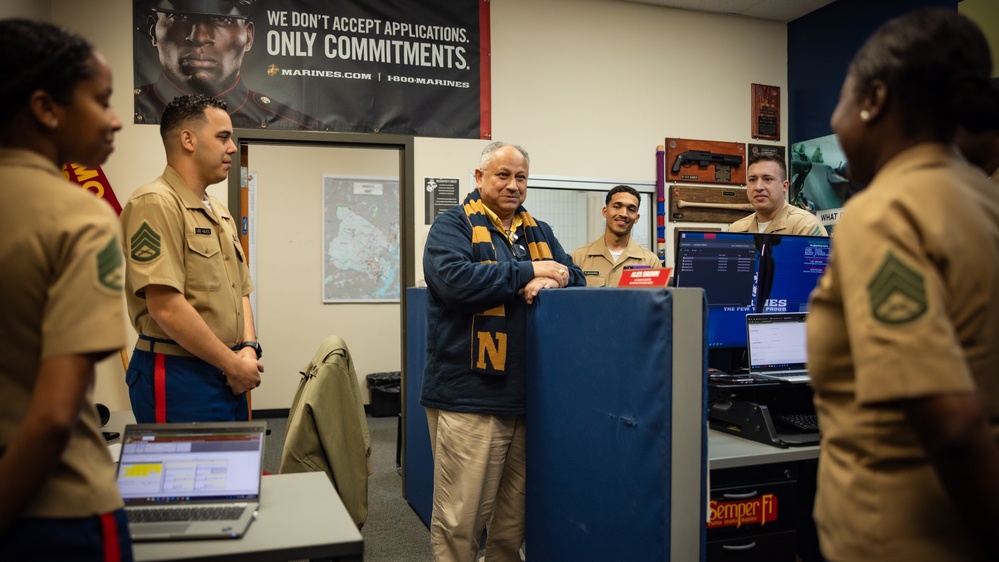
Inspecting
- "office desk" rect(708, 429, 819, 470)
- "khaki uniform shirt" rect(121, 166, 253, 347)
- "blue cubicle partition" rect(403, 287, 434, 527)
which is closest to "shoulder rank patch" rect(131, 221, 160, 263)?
"khaki uniform shirt" rect(121, 166, 253, 347)

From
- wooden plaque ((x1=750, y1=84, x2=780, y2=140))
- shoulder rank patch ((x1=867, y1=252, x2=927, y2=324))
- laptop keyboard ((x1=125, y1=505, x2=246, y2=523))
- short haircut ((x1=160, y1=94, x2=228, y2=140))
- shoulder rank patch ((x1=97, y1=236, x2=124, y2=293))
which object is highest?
wooden plaque ((x1=750, y1=84, x2=780, y2=140))

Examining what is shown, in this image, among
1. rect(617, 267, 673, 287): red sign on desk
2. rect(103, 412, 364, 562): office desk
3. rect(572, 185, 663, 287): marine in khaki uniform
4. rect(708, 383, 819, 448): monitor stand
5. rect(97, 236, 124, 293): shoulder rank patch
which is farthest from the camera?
rect(572, 185, 663, 287): marine in khaki uniform

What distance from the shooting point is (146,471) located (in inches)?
54.6

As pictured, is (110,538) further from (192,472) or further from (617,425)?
(617,425)

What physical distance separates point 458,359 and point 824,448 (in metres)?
1.39

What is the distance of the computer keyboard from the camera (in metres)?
2.08

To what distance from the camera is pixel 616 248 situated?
411 centimetres

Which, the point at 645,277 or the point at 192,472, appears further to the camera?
the point at 645,277

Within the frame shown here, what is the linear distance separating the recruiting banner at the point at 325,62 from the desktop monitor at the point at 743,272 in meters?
2.26

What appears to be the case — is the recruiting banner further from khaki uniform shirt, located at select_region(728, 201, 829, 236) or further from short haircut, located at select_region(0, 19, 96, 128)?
short haircut, located at select_region(0, 19, 96, 128)

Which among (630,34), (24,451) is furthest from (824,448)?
(630,34)

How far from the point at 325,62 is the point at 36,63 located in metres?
3.29

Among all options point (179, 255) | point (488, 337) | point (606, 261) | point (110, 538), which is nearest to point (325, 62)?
point (606, 261)

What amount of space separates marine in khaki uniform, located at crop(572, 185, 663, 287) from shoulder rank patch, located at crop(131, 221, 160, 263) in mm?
2513
